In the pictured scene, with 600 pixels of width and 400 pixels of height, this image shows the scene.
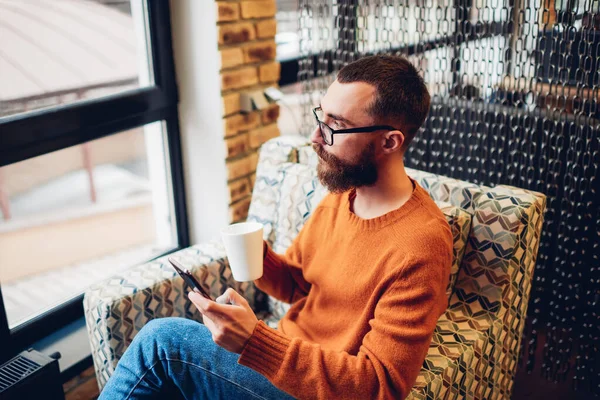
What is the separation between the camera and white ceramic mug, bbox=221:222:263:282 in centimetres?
122

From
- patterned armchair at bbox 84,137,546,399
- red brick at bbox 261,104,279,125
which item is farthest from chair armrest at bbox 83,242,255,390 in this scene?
red brick at bbox 261,104,279,125

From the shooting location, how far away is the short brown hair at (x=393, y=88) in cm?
123

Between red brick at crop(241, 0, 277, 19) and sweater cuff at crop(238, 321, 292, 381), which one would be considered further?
red brick at crop(241, 0, 277, 19)

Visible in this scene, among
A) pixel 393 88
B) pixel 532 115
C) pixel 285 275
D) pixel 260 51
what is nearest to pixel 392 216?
pixel 393 88

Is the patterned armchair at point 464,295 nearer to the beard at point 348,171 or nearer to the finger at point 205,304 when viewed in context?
the beard at point 348,171

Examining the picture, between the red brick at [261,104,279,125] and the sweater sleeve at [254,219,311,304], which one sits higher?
the red brick at [261,104,279,125]

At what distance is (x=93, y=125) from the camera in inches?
74.0

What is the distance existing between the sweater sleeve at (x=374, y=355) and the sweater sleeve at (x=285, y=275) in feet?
1.13

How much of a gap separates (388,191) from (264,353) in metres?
0.46

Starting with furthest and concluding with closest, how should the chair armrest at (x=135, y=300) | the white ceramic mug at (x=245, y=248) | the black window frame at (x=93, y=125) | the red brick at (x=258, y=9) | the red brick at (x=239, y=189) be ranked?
the red brick at (x=239, y=189), the red brick at (x=258, y=9), the black window frame at (x=93, y=125), the chair armrest at (x=135, y=300), the white ceramic mug at (x=245, y=248)

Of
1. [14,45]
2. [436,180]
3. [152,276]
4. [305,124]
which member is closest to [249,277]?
[152,276]

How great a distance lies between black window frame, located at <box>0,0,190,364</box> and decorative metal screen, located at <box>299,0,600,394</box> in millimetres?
572

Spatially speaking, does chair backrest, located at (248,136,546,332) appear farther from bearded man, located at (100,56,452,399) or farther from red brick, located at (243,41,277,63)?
red brick, located at (243,41,277,63)

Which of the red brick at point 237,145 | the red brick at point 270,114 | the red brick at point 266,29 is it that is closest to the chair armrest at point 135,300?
the red brick at point 237,145
